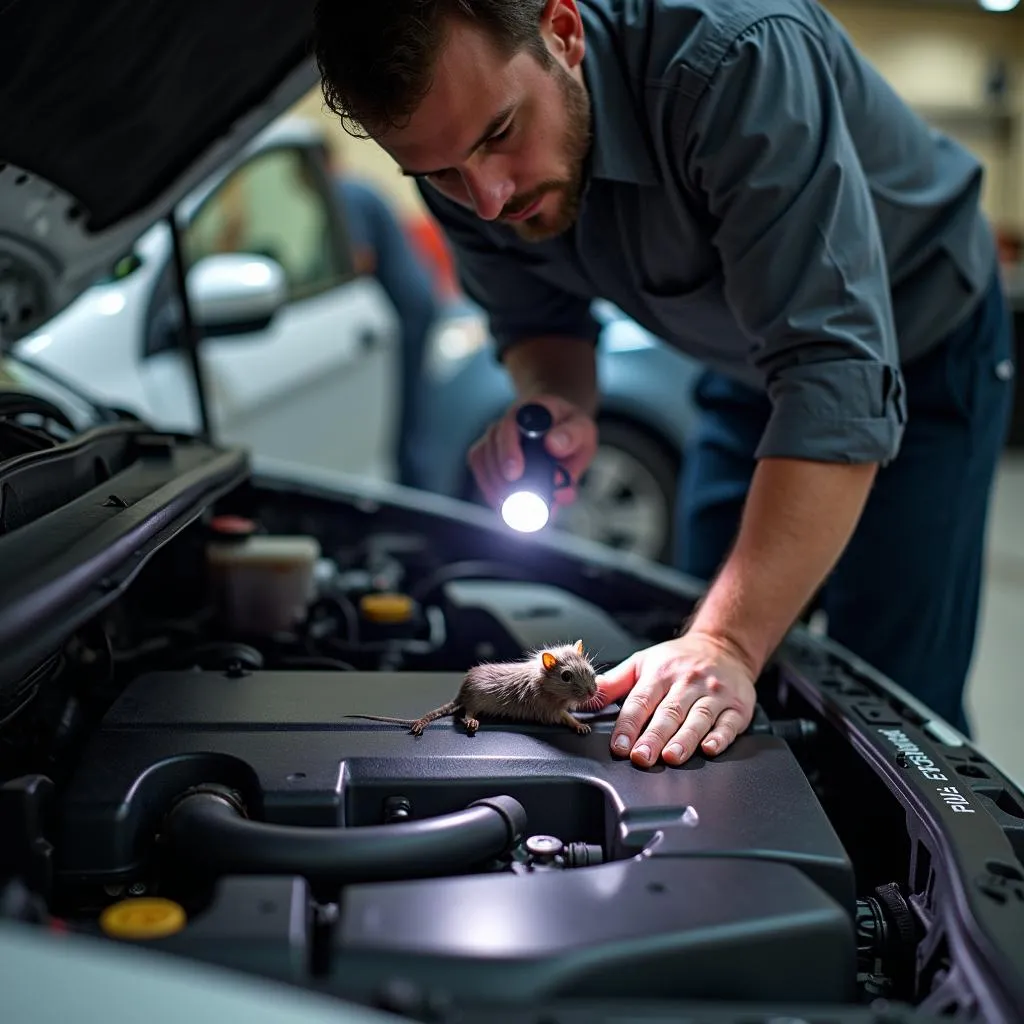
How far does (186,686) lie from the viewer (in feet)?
4.16

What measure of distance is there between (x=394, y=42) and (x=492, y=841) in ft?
2.54

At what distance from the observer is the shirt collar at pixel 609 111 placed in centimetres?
140

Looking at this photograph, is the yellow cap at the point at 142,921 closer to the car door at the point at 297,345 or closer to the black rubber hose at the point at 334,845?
the black rubber hose at the point at 334,845

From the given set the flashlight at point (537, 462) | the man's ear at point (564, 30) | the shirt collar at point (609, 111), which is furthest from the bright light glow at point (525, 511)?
the man's ear at point (564, 30)

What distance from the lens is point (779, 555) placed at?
1.32m

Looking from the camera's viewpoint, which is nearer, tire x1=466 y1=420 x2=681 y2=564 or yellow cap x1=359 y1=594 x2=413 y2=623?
yellow cap x1=359 y1=594 x2=413 y2=623

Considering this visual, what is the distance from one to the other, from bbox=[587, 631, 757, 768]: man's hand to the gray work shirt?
0.26 meters

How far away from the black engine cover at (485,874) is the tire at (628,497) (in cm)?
261

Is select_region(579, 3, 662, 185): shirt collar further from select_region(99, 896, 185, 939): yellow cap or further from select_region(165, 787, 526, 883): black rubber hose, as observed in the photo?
select_region(99, 896, 185, 939): yellow cap

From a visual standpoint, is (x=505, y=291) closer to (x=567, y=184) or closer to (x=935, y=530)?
(x=567, y=184)

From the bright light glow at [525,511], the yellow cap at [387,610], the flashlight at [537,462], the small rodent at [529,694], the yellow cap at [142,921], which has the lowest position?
the yellow cap at [142,921]

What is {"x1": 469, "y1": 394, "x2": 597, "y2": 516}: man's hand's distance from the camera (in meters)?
1.68

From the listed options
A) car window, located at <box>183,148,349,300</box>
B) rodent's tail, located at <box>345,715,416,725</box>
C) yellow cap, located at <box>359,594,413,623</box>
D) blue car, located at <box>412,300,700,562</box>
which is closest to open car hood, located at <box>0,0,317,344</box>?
yellow cap, located at <box>359,594,413,623</box>

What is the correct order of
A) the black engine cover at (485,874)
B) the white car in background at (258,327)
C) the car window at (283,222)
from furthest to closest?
the car window at (283,222) → the white car in background at (258,327) → the black engine cover at (485,874)
